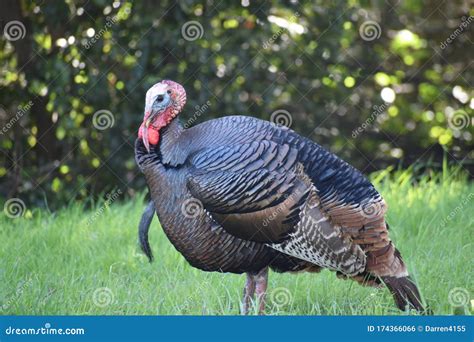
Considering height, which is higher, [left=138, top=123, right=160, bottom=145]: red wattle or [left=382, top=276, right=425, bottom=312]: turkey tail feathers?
[left=382, top=276, right=425, bottom=312]: turkey tail feathers

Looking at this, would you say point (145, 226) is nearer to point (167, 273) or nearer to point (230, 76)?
point (167, 273)

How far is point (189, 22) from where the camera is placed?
4.59 m

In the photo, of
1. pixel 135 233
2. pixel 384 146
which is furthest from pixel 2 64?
pixel 384 146

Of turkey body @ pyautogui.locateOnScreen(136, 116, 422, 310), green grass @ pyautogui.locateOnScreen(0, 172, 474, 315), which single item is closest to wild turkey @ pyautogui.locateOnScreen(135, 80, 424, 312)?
turkey body @ pyautogui.locateOnScreen(136, 116, 422, 310)

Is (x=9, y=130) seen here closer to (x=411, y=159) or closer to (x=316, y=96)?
(x=316, y=96)

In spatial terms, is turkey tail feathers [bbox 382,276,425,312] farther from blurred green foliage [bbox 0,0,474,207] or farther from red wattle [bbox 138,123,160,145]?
blurred green foliage [bbox 0,0,474,207]

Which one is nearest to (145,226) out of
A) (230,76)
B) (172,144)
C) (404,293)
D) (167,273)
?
(167,273)

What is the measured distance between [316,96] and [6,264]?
2159 millimetres

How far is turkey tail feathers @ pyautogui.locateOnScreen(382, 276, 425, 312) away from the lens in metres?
3.04

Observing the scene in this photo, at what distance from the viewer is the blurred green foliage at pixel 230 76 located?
15.1 ft

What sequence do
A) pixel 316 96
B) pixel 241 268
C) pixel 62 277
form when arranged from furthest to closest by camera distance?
pixel 316 96
pixel 62 277
pixel 241 268

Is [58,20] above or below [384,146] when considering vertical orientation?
below

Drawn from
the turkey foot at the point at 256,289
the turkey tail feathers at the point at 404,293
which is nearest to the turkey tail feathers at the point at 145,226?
the turkey foot at the point at 256,289

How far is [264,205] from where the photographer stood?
295cm
